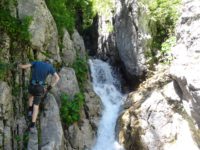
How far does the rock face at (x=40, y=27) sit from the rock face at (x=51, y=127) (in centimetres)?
203

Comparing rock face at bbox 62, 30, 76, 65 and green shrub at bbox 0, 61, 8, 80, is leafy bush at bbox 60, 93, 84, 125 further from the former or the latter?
green shrub at bbox 0, 61, 8, 80

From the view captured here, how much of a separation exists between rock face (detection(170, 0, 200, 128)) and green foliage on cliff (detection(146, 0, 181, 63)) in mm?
3243

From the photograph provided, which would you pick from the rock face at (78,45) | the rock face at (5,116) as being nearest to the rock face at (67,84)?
the rock face at (5,116)

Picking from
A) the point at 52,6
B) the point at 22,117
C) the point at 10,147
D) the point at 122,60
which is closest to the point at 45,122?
the point at 22,117

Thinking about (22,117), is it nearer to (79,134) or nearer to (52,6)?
(79,134)

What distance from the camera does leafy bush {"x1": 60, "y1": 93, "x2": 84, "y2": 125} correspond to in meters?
11.9

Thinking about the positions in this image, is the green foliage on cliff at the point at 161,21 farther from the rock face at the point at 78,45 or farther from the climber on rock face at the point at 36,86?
the climber on rock face at the point at 36,86

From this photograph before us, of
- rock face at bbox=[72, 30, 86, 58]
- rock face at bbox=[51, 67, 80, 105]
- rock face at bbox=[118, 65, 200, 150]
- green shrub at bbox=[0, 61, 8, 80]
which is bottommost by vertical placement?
rock face at bbox=[118, 65, 200, 150]

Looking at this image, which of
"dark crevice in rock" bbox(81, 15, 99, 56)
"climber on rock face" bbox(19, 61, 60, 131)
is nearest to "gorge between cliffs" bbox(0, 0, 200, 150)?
"climber on rock face" bbox(19, 61, 60, 131)

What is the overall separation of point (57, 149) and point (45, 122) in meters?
1.01

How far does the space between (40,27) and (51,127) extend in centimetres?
371

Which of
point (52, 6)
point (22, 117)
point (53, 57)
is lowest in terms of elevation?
point (22, 117)

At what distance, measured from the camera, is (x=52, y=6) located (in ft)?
47.3

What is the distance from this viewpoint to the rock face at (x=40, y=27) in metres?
11.5
